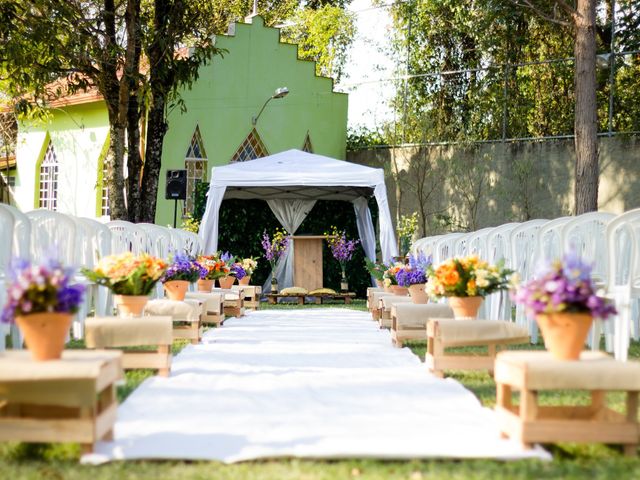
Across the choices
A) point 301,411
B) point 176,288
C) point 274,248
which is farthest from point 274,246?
point 301,411

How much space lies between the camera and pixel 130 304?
6059 mm

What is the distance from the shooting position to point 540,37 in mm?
18656

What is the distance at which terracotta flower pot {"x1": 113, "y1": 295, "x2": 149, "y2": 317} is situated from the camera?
19.9 ft

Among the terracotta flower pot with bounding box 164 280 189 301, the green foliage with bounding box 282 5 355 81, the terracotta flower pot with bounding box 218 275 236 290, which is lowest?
the terracotta flower pot with bounding box 218 275 236 290

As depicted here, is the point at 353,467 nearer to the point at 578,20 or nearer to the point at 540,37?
the point at 578,20

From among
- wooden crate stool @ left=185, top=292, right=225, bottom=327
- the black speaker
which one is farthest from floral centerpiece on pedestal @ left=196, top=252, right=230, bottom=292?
the black speaker

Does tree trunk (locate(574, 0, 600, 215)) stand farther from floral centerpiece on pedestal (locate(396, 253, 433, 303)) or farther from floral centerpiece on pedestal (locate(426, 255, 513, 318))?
floral centerpiece on pedestal (locate(426, 255, 513, 318))

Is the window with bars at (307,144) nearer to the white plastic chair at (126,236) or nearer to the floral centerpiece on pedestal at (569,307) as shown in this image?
the white plastic chair at (126,236)

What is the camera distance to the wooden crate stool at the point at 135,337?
5.48 meters

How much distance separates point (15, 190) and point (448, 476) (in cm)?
2198

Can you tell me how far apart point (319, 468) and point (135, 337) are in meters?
2.44

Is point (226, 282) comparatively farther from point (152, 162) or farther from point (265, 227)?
point (152, 162)

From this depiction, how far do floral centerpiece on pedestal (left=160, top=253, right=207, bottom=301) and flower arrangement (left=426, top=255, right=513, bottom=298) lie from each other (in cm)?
254

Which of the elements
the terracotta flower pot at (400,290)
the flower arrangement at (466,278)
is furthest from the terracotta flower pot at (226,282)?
the flower arrangement at (466,278)
